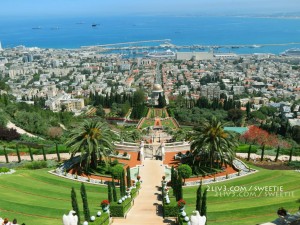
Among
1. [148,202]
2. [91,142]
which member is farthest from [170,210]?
[91,142]

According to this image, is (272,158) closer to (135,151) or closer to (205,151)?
(205,151)

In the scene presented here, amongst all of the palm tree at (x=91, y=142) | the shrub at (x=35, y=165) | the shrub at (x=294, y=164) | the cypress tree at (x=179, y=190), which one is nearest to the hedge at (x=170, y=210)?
the cypress tree at (x=179, y=190)

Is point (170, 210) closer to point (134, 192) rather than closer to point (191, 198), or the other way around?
point (191, 198)

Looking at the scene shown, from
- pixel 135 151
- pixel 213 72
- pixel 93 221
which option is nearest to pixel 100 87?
pixel 213 72

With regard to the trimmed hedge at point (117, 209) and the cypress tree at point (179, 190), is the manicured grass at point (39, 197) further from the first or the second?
the cypress tree at point (179, 190)

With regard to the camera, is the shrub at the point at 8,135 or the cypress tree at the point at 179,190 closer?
the cypress tree at the point at 179,190

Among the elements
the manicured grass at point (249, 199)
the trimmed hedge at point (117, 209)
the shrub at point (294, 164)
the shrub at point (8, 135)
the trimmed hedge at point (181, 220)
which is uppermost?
the trimmed hedge at point (181, 220)

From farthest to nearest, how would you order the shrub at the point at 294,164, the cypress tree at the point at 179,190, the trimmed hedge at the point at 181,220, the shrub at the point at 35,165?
the shrub at the point at 294,164 → the shrub at the point at 35,165 → the cypress tree at the point at 179,190 → the trimmed hedge at the point at 181,220

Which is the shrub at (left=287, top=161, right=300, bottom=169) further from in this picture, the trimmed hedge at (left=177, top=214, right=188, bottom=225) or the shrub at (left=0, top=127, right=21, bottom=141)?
the shrub at (left=0, top=127, right=21, bottom=141)
